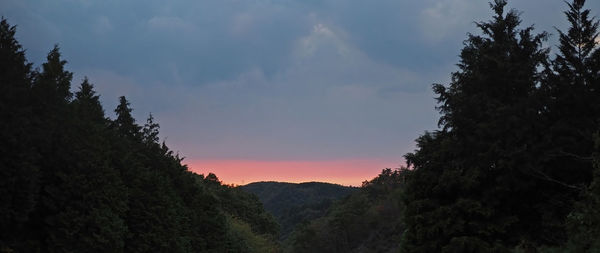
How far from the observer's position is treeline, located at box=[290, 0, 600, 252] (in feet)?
78.7

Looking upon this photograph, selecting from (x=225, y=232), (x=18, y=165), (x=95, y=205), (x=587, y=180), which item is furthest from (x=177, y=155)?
(x=587, y=180)

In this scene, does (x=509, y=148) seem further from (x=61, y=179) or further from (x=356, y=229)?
(x=356, y=229)

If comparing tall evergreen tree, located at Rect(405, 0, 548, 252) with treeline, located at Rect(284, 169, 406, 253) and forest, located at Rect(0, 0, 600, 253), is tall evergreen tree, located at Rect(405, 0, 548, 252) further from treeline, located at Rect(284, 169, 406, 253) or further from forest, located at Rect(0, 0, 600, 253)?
treeline, located at Rect(284, 169, 406, 253)

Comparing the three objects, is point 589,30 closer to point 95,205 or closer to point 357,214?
point 95,205

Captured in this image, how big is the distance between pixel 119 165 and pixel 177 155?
80.1ft

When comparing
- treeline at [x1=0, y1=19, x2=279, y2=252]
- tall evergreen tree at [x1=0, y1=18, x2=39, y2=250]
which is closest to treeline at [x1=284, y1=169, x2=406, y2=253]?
treeline at [x1=0, y1=19, x2=279, y2=252]

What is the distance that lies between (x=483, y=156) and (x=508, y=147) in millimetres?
1461

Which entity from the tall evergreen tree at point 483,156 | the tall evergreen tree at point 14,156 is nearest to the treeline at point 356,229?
the tall evergreen tree at point 483,156

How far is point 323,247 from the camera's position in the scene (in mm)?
123875

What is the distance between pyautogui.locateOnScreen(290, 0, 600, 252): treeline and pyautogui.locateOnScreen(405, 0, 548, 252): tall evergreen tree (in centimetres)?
5

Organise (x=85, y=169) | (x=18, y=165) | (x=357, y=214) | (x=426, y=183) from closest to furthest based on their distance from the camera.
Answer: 1. (x=18, y=165)
2. (x=426, y=183)
3. (x=85, y=169)
4. (x=357, y=214)

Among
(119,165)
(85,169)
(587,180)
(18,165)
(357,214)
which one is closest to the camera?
(587,180)

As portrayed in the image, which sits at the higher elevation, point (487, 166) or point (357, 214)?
point (357, 214)

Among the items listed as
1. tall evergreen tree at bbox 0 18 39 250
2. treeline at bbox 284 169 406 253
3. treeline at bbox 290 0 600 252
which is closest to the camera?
treeline at bbox 290 0 600 252
